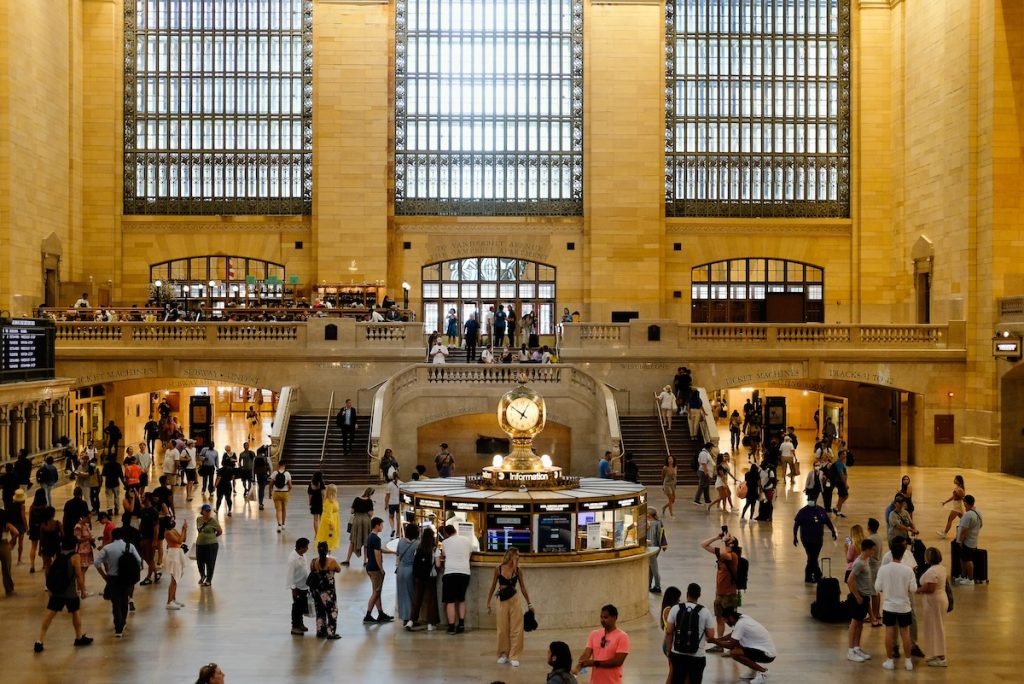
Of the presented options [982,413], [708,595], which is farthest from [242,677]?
[982,413]

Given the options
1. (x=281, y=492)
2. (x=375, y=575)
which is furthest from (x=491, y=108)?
(x=375, y=575)

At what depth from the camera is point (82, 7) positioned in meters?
42.3

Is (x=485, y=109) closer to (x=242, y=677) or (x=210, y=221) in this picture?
(x=210, y=221)

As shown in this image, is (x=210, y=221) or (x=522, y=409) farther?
(x=210, y=221)

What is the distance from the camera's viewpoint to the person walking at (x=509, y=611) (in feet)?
43.7

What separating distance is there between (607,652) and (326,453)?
21401mm

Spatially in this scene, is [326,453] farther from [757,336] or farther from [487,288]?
[487,288]

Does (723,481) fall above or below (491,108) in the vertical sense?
below

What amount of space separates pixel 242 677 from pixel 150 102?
3340 centimetres

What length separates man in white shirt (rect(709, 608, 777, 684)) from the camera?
12625mm

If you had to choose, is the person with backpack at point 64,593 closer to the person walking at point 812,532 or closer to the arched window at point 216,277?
the person walking at point 812,532

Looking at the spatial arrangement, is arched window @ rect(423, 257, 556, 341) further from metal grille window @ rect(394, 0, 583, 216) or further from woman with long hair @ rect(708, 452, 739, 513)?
woman with long hair @ rect(708, 452, 739, 513)

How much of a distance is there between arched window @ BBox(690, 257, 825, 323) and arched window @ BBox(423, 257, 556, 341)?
5.09m

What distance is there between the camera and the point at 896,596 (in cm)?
1352
